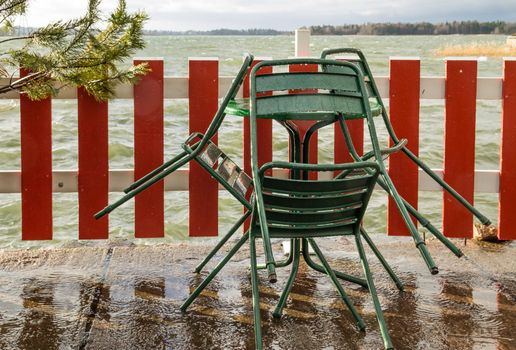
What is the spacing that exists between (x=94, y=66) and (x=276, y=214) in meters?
1.54

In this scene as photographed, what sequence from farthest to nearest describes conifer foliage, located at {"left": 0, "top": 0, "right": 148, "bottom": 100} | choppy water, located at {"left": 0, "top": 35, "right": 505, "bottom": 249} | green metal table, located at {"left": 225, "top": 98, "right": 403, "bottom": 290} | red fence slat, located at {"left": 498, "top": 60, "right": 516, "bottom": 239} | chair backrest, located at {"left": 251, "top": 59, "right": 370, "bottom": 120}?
choppy water, located at {"left": 0, "top": 35, "right": 505, "bottom": 249}
red fence slat, located at {"left": 498, "top": 60, "right": 516, "bottom": 239}
conifer foliage, located at {"left": 0, "top": 0, "right": 148, "bottom": 100}
green metal table, located at {"left": 225, "top": 98, "right": 403, "bottom": 290}
chair backrest, located at {"left": 251, "top": 59, "right": 370, "bottom": 120}

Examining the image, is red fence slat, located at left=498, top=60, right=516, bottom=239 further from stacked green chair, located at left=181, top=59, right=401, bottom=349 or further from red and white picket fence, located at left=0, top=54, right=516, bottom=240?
stacked green chair, located at left=181, top=59, right=401, bottom=349

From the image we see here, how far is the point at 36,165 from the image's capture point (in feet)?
15.5

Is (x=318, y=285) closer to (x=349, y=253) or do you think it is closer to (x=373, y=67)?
(x=349, y=253)

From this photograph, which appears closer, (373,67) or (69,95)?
(69,95)

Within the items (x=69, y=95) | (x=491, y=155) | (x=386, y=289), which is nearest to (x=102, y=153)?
(x=69, y=95)

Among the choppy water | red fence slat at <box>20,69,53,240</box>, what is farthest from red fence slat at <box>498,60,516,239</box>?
red fence slat at <box>20,69,53,240</box>

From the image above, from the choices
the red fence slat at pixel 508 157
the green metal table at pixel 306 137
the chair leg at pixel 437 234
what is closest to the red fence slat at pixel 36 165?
the green metal table at pixel 306 137

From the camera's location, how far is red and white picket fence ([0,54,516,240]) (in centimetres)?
470

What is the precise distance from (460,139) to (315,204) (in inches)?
86.9

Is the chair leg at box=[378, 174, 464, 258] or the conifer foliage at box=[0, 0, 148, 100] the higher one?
the conifer foliage at box=[0, 0, 148, 100]

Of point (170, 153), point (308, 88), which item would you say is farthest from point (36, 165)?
point (170, 153)

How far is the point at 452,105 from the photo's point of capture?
4.84 metres

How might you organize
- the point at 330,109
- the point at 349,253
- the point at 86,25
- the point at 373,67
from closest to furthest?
the point at 330,109
the point at 86,25
the point at 349,253
the point at 373,67
